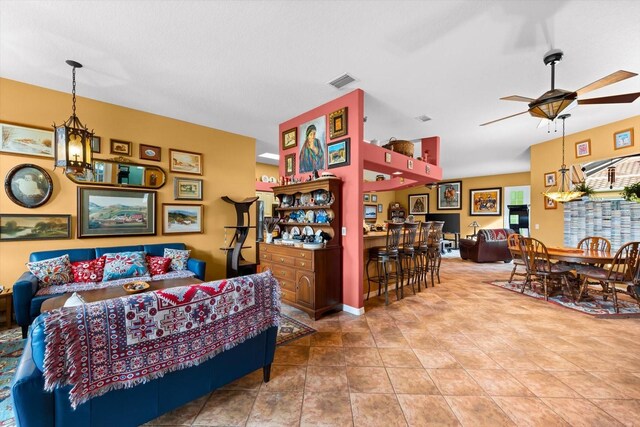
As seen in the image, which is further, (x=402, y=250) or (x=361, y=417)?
(x=402, y=250)

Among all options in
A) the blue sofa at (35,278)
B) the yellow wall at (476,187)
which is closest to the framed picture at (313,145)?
the blue sofa at (35,278)

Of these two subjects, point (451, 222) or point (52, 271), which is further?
point (451, 222)

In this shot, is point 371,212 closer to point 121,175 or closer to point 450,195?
point 450,195

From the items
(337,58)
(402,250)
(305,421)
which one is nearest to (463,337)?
(402,250)

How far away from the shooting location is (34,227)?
133 inches

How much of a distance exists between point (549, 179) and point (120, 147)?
335 inches

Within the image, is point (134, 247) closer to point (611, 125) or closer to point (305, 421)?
point (305, 421)

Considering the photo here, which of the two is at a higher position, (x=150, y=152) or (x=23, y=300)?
(x=150, y=152)

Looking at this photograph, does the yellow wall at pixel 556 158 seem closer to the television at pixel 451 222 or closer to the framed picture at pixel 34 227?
the television at pixel 451 222

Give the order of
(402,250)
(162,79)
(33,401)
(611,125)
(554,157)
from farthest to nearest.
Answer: (554,157), (611,125), (402,250), (162,79), (33,401)

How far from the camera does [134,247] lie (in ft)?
12.9

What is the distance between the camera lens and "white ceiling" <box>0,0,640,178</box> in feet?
7.13

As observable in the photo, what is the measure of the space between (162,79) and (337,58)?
87.5 inches

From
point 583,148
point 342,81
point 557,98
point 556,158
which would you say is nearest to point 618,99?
point 557,98
